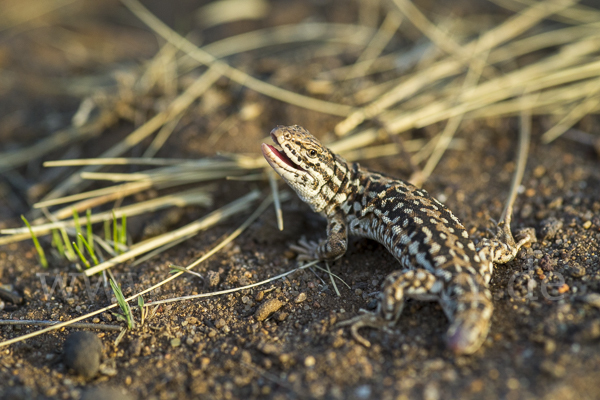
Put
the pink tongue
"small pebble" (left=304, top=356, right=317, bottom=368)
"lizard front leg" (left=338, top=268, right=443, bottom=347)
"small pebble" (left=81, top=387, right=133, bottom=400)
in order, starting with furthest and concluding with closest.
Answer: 1. the pink tongue
2. "lizard front leg" (left=338, top=268, right=443, bottom=347)
3. "small pebble" (left=304, top=356, right=317, bottom=368)
4. "small pebble" (left=81, top=387, right=133, bottom=400)

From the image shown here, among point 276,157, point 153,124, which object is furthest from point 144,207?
point 276,157

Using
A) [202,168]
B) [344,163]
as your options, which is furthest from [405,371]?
[202,168]

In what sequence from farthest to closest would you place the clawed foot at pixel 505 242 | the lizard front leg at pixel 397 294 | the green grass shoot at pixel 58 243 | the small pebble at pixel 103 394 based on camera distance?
the green grass shoot at pixel 58 243 → the clawed foot at pixel 505 242 → the lizard front leg at pixel 397 294 → the small pebble at pixel 103 394

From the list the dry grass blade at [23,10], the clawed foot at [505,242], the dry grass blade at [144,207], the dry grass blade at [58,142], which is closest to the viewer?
the clawed foot at [505,242]

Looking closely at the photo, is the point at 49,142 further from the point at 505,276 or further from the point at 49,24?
the point at 505,276

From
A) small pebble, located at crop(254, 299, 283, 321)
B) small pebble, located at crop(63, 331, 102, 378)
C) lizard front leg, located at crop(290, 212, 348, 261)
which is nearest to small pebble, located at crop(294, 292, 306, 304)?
small pebble, located at crop(254, 299, 283, 321)

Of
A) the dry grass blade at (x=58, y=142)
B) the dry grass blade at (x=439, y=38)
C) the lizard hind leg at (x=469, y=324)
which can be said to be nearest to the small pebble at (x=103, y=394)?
the lizard hind leg at (x=469, y=324)

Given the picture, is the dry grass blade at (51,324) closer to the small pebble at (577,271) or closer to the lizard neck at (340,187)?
the lizard neck at (340,187)

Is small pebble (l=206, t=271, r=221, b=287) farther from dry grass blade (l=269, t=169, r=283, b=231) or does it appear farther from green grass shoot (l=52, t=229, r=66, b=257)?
green grass shoot (l=52, t=229, r=66, b=257)
